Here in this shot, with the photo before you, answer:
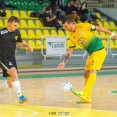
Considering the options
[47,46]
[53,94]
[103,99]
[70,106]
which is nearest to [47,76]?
[47,46]

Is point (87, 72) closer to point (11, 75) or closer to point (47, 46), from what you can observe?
point (11, 75)

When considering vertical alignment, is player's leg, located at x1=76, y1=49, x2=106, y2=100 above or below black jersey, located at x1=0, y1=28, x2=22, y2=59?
below

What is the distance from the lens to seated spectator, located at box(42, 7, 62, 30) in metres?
21.9

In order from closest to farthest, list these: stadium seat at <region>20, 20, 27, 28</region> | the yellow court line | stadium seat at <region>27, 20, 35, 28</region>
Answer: the yellow court line, stadium seat at <region>20, 20, 27, 28</region>, stadium seat at <region>27, 20, 35, 28</region>

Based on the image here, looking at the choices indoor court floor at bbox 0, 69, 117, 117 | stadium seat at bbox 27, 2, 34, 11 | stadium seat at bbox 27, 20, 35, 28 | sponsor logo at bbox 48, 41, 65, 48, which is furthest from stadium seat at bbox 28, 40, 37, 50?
indoor court floor at bbox 0, 69, 117, 117

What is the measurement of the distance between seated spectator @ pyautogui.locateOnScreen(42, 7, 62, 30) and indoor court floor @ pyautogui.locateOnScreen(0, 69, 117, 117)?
24.0ft

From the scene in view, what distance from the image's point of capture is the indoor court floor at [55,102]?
332 inches

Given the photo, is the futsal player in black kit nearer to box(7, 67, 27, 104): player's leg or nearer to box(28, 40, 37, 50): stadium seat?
box(7, 67, 27, 104): player's leg

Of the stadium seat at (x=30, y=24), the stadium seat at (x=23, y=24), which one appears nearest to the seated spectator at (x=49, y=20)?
the stadium seat at (x=30, y=24)

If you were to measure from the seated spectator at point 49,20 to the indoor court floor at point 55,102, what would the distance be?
7325 mm

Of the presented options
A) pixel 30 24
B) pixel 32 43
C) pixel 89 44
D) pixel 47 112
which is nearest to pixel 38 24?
pixel 30 24

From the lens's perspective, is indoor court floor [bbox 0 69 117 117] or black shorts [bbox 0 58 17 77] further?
black shorts [bbox 0 58 17 77]

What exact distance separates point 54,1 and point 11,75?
14069 mm

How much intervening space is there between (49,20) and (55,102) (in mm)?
12359
